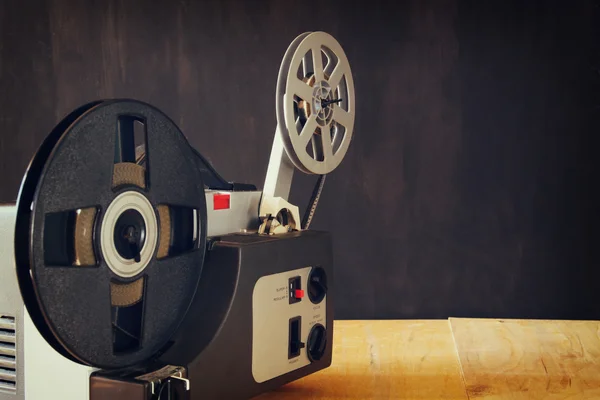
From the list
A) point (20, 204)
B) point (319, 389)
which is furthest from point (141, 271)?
point (319, 389)

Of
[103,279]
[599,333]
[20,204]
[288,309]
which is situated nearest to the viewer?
[20,204]

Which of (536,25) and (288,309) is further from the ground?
(536,25)

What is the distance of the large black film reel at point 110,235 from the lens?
4.10ft

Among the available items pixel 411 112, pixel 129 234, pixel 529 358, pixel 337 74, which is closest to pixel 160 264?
pixel 129 234

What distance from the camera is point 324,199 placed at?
10.2 feet

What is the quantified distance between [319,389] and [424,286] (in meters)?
1.34

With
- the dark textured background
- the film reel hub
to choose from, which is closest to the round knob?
the film reel hub

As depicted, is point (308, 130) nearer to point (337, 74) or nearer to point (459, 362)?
point (337, 74)

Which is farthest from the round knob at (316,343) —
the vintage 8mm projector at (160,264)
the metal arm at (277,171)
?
the metal arm at (277,171)

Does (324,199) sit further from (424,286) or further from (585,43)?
(585,43)

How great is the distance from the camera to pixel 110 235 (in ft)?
4.42

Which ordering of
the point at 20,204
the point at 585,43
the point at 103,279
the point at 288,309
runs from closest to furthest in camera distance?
the point at 20,204, the point at 103,279, the point at 288,309, the point at 585,43

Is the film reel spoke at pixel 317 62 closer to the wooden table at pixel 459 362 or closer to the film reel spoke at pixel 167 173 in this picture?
the film reel spoke at pixel 167 173

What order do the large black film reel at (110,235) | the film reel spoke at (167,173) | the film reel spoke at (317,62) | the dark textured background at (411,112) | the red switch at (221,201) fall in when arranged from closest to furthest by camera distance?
1. the large black film reel at (110,235)
2. the film reel spoke at (167,173)
3. the red switch at (221,201)
4. the film reel spoke at (317,62)
5. the dark textured background at (411,112)
